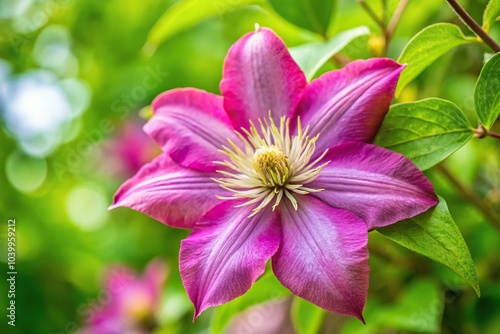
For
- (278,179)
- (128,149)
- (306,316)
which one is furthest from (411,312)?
(128,149)

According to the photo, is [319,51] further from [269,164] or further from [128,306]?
[128,306]

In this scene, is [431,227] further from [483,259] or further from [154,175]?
[483,259]

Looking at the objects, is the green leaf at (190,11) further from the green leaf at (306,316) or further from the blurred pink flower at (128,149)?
the blurred pink flower at (128,149)

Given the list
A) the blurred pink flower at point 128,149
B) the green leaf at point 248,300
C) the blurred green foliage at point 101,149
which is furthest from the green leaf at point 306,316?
the blurred pink flower at point 128,149

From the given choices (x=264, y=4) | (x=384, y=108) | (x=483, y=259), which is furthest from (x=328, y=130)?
(x=483, y=259)

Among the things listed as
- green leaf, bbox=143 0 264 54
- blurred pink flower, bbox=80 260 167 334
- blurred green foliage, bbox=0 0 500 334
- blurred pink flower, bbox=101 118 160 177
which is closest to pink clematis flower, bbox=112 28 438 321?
green leaf, bbox=143 0 264 54

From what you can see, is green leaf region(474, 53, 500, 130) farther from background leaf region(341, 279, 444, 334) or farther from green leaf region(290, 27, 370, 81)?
background leaf region(341, 279, 444, 334)
